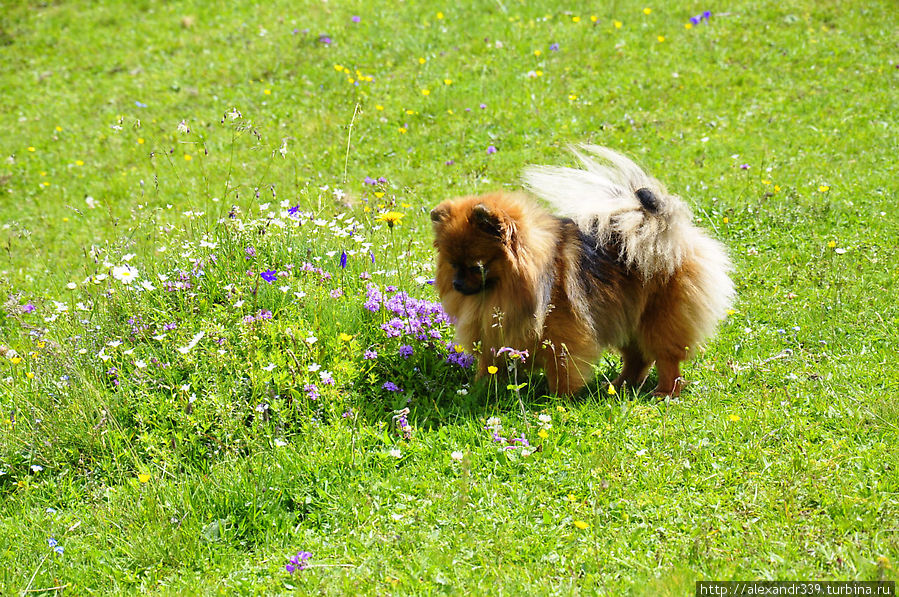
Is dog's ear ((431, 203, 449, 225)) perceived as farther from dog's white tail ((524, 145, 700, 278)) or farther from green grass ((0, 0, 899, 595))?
green grass ((0, 0, 899, 595))

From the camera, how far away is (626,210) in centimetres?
466

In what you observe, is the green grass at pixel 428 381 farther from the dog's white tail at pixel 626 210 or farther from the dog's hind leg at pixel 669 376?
the dog's white tail at pixel 626 210

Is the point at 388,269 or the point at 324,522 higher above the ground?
the point at 388,269

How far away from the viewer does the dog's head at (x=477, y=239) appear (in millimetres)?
4336

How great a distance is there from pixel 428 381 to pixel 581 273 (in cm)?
111

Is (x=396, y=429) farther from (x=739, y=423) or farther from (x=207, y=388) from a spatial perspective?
(x=739, y=423)

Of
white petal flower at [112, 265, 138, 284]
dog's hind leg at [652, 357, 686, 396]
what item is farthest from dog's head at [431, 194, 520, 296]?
white petal flower at [112, 265, 138, 284]

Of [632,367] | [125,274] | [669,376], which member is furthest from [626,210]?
[125,274]

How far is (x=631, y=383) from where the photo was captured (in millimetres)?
5383

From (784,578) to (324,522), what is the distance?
1.97 m

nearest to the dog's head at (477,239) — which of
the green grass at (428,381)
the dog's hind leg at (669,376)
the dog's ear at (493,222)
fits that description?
the dog's ear at (493,222)

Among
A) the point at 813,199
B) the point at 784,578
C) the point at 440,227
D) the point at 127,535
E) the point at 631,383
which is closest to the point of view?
the point at 784,578

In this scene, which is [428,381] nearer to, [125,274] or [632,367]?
[632,367]

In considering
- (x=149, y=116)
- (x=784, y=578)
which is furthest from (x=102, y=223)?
(x=784, y=578)
